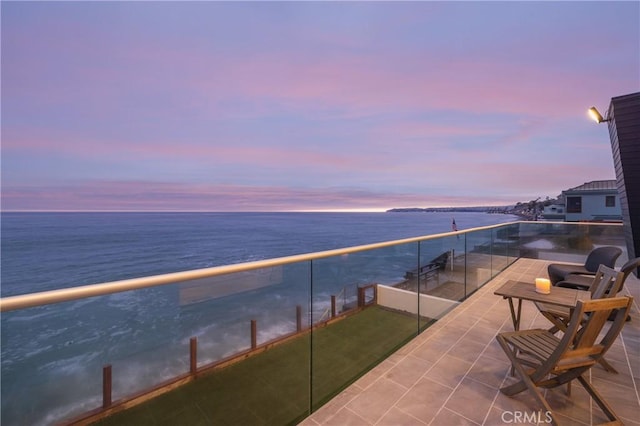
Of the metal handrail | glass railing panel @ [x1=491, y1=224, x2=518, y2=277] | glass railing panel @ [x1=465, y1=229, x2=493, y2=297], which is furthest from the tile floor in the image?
glass railing panel @ [x1=491, y1=224, x2=518, y2=277]

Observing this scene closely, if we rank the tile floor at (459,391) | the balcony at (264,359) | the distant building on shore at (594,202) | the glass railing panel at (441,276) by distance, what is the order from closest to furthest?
the balcony at (264,359) < the tile floor at (459,391) < the glass railing panel at (441,276) < the distant building on shore at (594,202)

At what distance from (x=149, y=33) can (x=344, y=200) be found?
134 feet

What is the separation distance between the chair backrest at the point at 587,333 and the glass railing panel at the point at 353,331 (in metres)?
1.47

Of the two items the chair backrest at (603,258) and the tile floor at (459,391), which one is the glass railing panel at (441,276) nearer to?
the tile floor at (459,391)

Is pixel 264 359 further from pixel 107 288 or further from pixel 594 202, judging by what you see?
pixel 594 202

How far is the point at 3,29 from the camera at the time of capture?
8273 mm

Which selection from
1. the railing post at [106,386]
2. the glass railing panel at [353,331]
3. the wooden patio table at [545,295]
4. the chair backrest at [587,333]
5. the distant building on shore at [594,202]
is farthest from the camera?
the distant building on shore at [594,202]

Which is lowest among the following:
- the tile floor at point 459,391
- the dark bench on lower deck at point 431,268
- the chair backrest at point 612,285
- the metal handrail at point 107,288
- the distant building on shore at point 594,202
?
the tile floor at point 459,391

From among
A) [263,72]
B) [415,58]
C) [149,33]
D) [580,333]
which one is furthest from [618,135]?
[149,33]

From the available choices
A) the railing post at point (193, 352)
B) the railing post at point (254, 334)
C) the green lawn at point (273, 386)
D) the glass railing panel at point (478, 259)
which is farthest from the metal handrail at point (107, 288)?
the glass railing panel at point (478, 259)

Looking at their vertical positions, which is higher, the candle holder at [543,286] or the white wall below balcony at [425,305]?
the candle holder at [543,286]

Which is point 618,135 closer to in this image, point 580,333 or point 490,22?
point 490,22

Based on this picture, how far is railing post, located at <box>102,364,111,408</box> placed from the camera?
181 centimetres

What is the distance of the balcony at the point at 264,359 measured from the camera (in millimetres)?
1484
